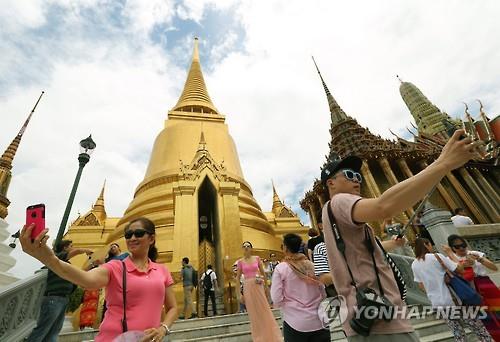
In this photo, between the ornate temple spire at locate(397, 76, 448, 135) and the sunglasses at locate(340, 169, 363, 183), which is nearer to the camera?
the sunglasses at locate(340, 169, 363, 183)

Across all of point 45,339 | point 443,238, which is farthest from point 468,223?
point 45,339

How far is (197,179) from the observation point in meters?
10.4

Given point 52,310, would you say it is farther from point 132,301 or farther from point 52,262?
point 52,262

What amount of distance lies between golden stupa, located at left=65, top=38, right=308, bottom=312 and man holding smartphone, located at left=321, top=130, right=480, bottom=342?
7.09 metres

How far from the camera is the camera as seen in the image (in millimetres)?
1271

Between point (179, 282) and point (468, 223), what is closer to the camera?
point (468, 223)

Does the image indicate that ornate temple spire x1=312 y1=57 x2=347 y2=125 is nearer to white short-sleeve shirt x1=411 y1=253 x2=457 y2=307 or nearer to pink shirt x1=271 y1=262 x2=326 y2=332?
white short-sleeve shirt x1=411 y1=253 x2=457 y2=307

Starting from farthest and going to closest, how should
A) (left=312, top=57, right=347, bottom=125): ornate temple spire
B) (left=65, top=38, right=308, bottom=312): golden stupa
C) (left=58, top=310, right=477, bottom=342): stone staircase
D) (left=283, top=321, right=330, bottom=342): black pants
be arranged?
1. (left=312, top=57, right=347, bottom=125): ornate temple spire
2. (left=65, top=38, right=308, bottom=312): golden stupa
3. (left=58, top=310, right=477, bottom=342): stone staircase
4. (left=283, top=321, right=330, bottom=342): black pants

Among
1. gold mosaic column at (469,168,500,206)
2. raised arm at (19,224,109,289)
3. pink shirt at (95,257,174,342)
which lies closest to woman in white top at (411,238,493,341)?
pink shirt at (95,257,174,342)

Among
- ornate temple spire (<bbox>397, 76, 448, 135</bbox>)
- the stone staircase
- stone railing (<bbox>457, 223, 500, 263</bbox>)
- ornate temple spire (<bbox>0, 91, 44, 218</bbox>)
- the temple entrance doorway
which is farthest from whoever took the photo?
ornate temple spire (<bbox>397, 76, 448, 135</bbox>)

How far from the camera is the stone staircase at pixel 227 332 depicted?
4.28 m

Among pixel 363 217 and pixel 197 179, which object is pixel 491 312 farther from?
pixel 197 179

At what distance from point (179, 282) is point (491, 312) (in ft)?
22.4

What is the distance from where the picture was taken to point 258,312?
12.5 ft
